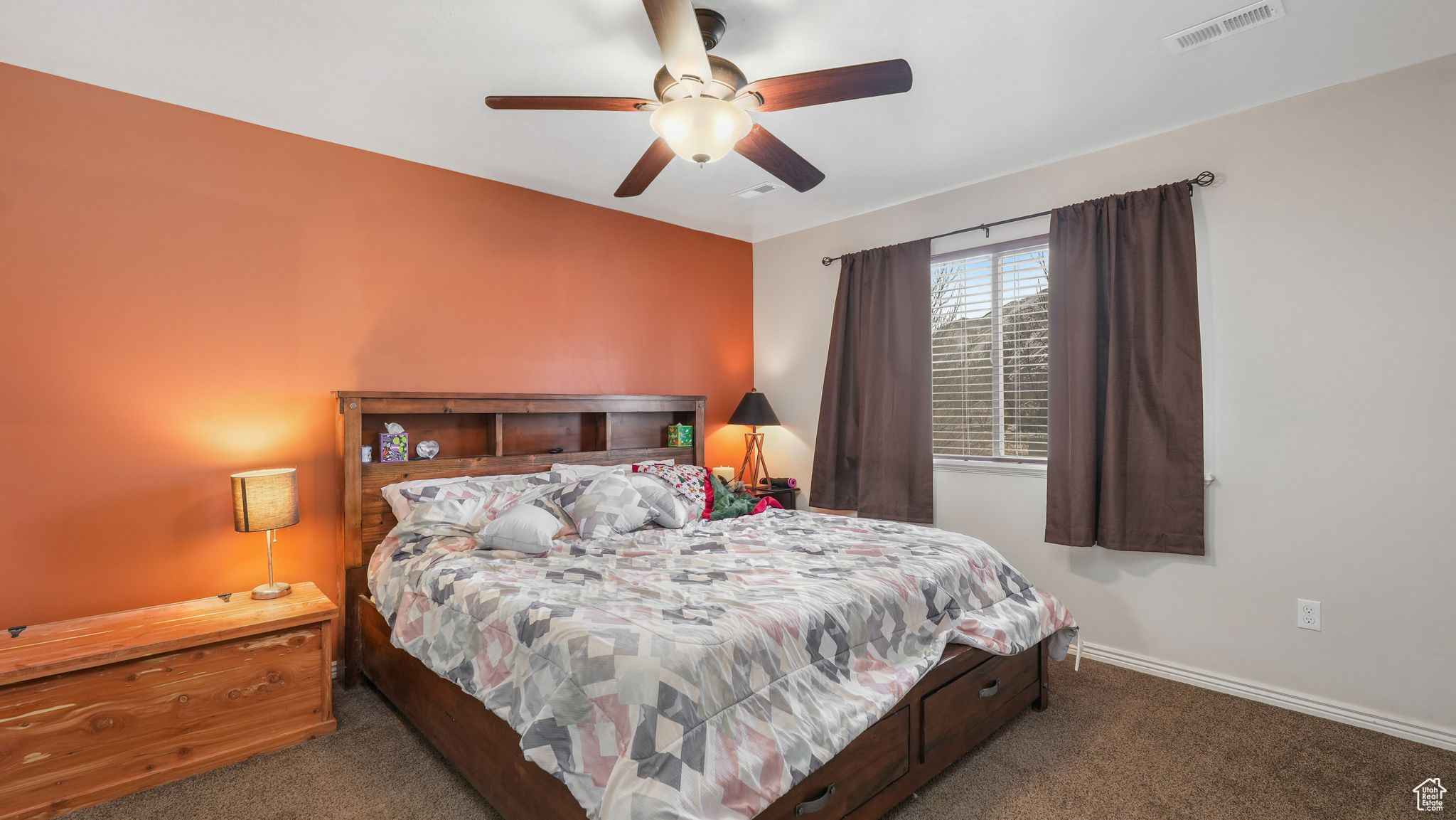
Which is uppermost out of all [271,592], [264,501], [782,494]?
[264,501]

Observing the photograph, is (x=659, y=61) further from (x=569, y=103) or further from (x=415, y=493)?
(x=415, y=493)

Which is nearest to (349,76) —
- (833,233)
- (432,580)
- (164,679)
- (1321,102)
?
(432,580)

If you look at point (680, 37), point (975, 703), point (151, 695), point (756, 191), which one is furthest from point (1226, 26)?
point (151, 695)

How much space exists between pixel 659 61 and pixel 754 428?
2.92 m

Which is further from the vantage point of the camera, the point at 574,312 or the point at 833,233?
the point at 833,233

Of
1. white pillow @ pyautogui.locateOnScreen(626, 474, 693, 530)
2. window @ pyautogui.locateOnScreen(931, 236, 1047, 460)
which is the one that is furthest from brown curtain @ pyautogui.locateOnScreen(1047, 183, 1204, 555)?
white pillow @ pyautogui.locateOnScreen(626, 474, 693, 530)

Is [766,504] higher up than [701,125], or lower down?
lower down

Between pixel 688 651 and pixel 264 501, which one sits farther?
pixel 264 501

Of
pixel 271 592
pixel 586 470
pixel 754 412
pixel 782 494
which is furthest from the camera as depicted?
pixel 754 412

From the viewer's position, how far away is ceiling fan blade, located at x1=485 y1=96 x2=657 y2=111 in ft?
7.01

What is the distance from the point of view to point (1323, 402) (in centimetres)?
271

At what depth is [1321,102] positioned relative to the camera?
2.70 metres

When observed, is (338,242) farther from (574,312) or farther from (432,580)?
(432,580)

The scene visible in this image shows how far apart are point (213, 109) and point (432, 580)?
2253 mm
